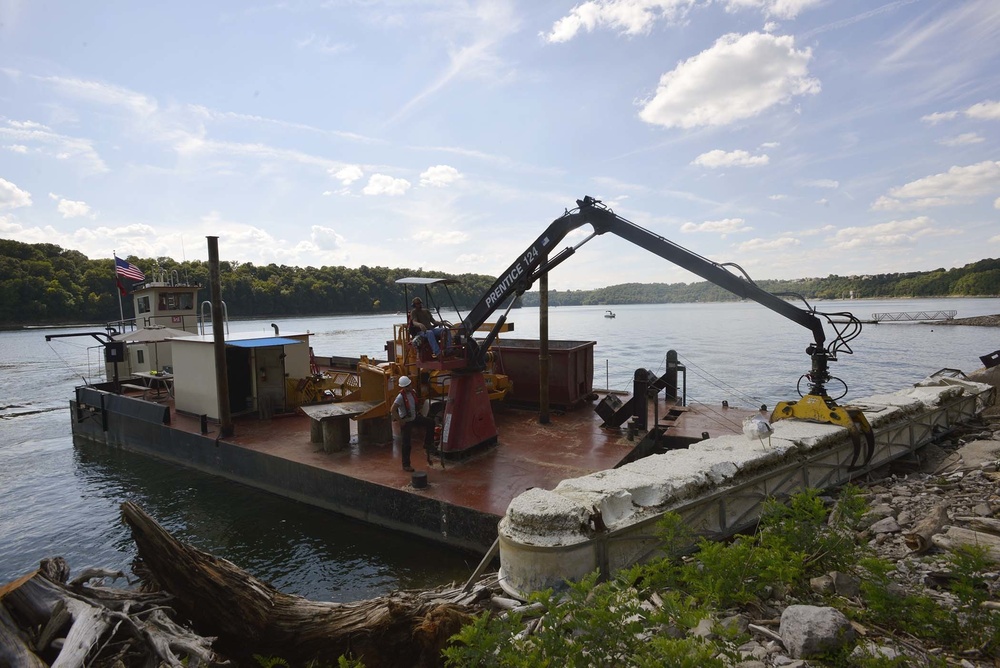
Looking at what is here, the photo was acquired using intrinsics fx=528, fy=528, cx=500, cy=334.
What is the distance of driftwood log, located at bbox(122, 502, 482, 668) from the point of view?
3805 millimetres

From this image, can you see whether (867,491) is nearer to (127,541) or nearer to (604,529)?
(604,529)

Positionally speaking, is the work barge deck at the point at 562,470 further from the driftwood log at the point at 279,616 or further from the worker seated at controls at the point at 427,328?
the worker seated at controls at the point at 427,328

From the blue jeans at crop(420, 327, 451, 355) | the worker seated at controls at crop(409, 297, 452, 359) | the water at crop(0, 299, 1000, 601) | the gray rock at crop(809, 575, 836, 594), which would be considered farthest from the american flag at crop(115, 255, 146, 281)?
the gray rock at crop(809, 575, 836, 594)

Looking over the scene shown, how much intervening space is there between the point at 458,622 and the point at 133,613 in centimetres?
232

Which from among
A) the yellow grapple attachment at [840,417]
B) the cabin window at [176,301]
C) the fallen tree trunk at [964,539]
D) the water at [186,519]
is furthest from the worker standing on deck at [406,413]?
the cabin window at [176,301]

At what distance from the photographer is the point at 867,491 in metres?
6.70

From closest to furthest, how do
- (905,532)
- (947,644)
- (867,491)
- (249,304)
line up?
1. (947,644)
2. (905,532)
3. (867,491)
4. (249,304)

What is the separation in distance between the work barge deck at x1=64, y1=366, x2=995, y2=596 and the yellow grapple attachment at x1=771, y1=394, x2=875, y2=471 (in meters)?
0.10

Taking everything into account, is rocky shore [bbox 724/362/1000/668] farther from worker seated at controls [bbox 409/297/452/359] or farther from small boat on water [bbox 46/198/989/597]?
worker seated at controls [bbox 409/297/452/359]

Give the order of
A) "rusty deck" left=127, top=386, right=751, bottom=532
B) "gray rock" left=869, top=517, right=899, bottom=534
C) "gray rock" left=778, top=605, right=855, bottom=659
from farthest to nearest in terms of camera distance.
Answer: "rusty deck" left=127, top=386, right=751, bottom=532
"gray rock" left=869, top=517, right=899, bottom=534
"gray rock" left=778, top=605, right=855, bottom=659

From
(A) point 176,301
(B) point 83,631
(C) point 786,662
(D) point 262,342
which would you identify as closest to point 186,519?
(D) point 262,342

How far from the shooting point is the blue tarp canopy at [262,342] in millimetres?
11852

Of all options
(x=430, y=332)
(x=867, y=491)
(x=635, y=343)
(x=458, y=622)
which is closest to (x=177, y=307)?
(x=430, y=332)

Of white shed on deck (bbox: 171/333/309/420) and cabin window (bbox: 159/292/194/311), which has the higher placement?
cabin window (bbox: 159/292/194/311)
